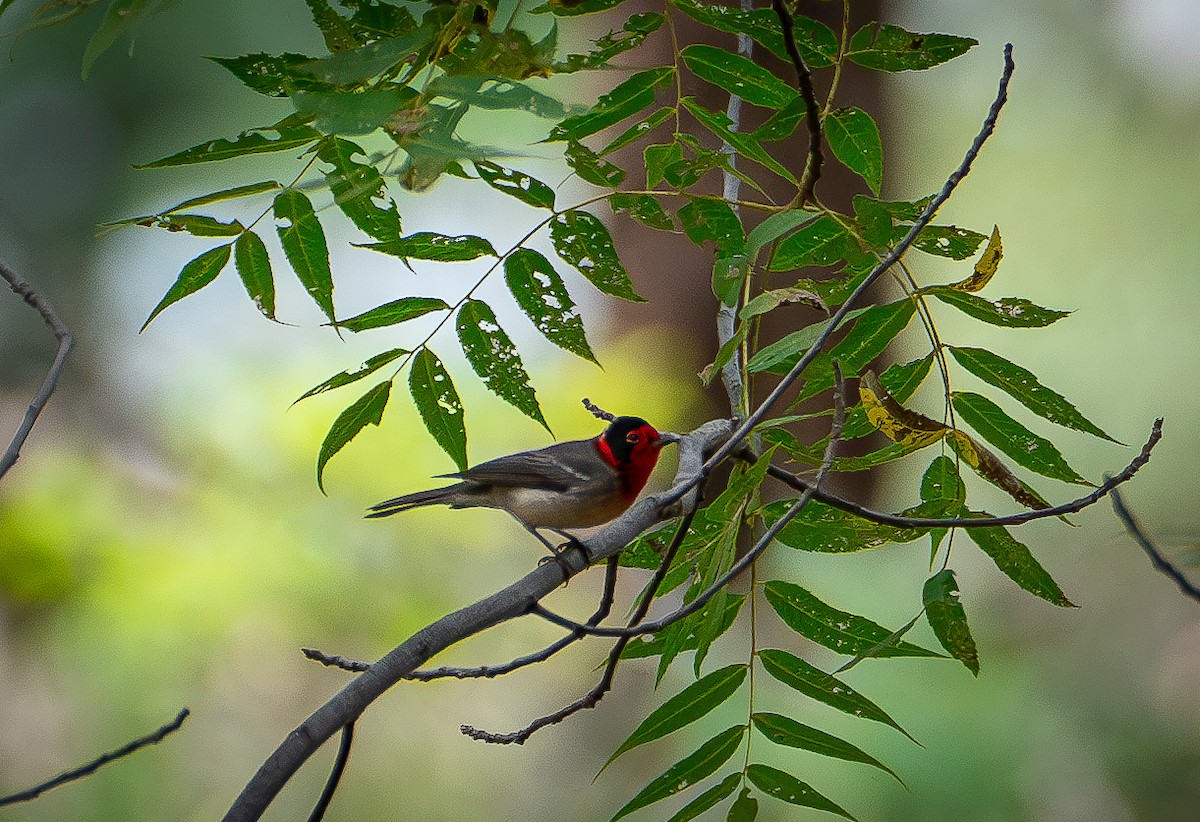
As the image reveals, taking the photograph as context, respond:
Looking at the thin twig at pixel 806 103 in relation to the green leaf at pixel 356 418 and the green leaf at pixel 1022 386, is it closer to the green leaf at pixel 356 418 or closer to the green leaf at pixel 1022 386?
the green leaf at pixel 1022 386

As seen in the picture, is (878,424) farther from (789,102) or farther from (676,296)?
(676,296)

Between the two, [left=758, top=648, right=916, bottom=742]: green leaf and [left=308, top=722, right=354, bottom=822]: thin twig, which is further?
[left=758, top=648, right=916, bottom=742]: green leaf

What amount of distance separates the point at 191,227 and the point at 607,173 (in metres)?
0.40

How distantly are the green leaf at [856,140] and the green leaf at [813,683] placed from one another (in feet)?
1.54

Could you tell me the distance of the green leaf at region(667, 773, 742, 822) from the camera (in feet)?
3.31

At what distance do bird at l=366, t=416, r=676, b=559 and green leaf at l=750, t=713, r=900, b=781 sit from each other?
1.95ft

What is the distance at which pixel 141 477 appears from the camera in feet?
9.94

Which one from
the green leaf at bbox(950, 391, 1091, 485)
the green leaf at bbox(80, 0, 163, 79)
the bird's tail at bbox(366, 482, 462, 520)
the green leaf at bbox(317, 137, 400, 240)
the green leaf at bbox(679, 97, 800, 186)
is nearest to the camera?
the green leaf at bbox(80, 0, 163, 79)

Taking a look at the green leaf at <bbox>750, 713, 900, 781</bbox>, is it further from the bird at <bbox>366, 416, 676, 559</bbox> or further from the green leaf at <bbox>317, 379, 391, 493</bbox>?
the bird at <bbox>366, 416, 676, 559</bbox>

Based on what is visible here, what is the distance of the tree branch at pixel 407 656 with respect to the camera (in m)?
0.69

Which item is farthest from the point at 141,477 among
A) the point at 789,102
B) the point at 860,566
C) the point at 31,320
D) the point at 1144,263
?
the point at 1144,263

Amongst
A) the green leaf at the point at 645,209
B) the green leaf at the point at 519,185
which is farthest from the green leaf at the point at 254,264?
the green leaf at the point at 645,209

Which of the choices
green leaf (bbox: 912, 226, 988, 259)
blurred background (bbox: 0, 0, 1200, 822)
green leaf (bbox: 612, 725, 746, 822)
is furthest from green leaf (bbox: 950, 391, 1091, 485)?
blurred background (bbox: 0, 0, 1200, 822)

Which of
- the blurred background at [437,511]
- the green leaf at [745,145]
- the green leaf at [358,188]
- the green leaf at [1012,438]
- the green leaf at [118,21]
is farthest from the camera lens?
the blurred background at [437,511]
